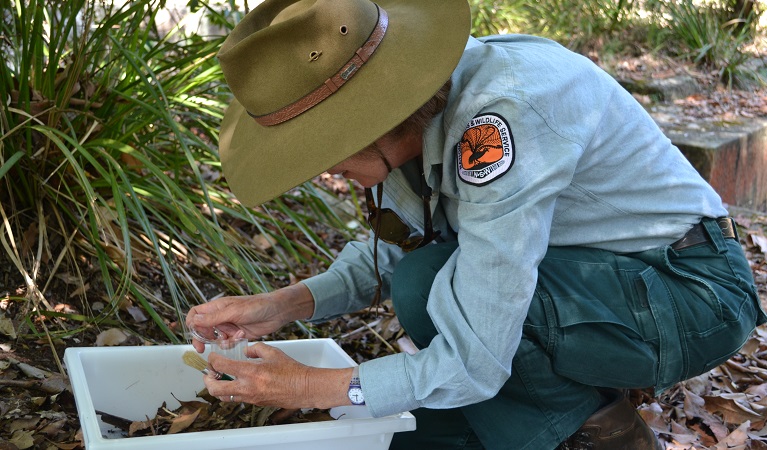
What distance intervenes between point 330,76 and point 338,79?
14 millimetres

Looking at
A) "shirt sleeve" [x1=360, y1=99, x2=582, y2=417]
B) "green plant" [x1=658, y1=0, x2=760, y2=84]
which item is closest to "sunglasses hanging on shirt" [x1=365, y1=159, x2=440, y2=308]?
"shirt sleeve" [x1=360, y1=99, x2=582, y2=417]

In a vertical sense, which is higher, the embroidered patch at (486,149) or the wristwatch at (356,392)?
the embroidered patch at (486,149)

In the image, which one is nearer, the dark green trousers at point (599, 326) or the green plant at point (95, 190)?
the dark green trousers at point (599, 326)

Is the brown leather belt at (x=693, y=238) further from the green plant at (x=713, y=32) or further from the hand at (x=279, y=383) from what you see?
the green plant at (x=713, y=32)

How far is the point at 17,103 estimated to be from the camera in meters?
2.26

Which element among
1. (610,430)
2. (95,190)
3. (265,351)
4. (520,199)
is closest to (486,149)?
(520,199)

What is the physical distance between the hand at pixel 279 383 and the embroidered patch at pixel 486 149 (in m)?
0.42

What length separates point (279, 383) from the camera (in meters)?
1.50

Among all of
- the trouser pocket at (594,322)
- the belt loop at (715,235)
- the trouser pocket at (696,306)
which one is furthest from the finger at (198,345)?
the belt loop at (715,235)

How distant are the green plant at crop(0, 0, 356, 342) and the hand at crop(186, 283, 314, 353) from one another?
261mm

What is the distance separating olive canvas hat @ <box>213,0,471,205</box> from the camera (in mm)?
1393

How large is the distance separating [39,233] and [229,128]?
0.76 metres

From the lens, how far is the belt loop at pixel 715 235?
172cm

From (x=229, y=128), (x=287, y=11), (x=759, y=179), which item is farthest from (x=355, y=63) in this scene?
(x=759, y=179)
